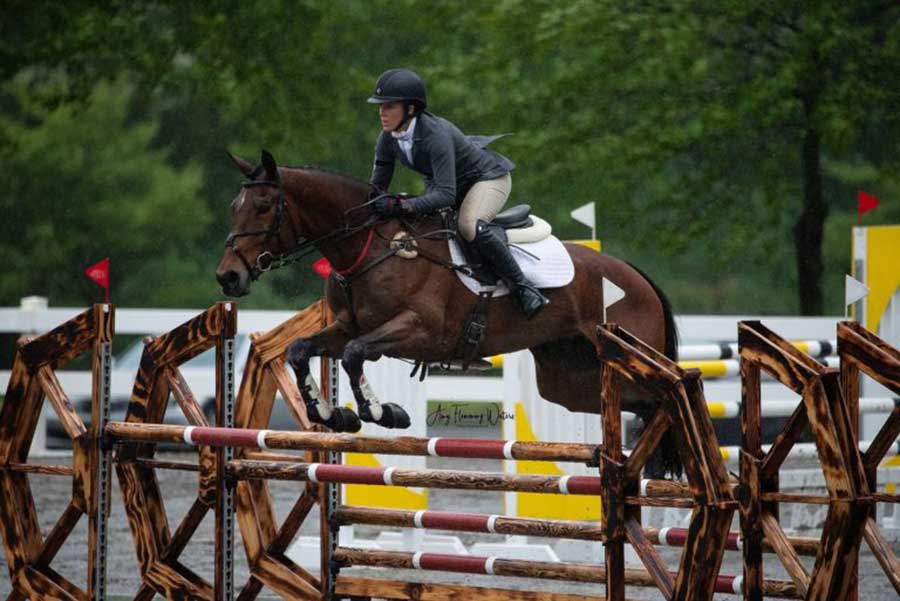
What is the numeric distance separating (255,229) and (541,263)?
1.36 metres

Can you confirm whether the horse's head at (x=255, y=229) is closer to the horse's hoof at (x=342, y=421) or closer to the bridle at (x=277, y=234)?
the bridle at (x=277, y=234)

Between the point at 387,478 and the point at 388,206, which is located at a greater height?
the point at 388,206

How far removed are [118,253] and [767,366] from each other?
20260 mm

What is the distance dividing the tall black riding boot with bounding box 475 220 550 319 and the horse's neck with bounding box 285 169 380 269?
511 mm

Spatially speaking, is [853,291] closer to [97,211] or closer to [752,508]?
[752,508]

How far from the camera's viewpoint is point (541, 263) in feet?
22.3

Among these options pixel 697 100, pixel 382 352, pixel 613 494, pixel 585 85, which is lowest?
pixel 613 494

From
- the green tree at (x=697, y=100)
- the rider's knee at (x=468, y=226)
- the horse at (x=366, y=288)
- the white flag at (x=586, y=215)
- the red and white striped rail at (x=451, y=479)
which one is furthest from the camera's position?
the green tree at (x=697, y=100)

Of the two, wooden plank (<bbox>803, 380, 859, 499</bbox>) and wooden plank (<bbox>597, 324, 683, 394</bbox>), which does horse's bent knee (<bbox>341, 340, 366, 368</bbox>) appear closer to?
wooden plank (<bbox>597, 324, 683, 394</bbox>)

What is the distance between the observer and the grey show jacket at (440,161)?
20.9 ft

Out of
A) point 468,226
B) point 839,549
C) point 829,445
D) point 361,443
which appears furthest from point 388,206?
point 839,549

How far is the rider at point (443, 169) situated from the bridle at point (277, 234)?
0.51 ft

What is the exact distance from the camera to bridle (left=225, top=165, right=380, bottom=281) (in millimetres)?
6168

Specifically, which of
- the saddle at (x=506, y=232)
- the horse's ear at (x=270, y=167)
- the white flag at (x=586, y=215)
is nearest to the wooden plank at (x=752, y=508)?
the saddle at (x=506, y=232)
